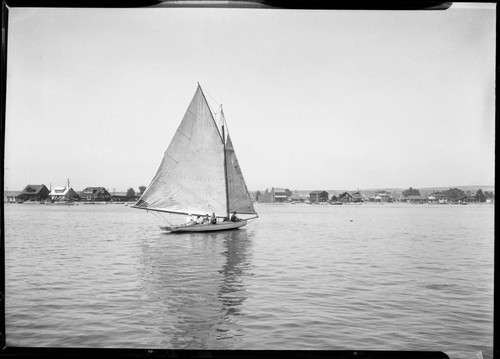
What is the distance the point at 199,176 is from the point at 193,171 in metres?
0.22

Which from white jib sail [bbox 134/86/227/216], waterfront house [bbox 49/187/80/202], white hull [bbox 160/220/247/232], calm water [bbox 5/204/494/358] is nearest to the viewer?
calm water [bbox 5/204/494/358]

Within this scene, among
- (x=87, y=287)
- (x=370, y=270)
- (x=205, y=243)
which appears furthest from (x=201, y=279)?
(x=205, y=243)

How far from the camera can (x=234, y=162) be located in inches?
494

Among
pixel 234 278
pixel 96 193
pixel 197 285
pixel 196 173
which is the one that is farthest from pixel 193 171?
pixel 197 285

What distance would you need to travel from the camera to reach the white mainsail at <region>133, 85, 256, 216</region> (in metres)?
10.9

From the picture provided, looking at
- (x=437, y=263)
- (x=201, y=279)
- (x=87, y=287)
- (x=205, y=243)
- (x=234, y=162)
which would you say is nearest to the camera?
(x=87, y=287)

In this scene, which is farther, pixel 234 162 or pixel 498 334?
pixel 234 162

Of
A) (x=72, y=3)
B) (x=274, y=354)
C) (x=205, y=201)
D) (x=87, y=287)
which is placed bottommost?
(x=87, y=287)

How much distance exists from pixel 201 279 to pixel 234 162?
5.77m

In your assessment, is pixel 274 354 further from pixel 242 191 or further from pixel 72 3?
pixel 242 191

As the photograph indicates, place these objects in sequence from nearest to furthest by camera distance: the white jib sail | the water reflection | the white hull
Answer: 1. the water reflection
2. the white jib sail
3. the white hull

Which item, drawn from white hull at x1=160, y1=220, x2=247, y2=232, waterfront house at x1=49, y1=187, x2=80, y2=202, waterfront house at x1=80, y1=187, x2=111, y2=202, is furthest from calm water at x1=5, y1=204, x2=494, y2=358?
waterfront house at x1=80, y1=187, x2=111, y2=202

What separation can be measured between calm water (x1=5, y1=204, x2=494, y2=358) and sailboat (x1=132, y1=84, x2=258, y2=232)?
3.11ft

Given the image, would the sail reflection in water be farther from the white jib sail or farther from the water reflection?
the white jib sail
